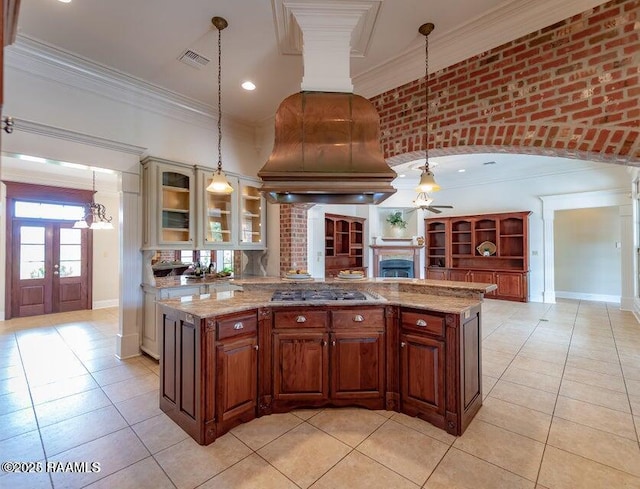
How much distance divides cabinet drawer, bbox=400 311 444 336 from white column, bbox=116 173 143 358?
3239 mm

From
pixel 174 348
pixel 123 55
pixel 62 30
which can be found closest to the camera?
pixel 174 348

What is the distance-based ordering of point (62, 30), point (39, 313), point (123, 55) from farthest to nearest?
point (39, 313) → point (123, 55) → point (62, 30)

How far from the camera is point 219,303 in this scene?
2.52 metres

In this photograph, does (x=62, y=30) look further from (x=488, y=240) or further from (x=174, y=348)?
(x=488, y=240)

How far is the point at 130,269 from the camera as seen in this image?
3.73 m

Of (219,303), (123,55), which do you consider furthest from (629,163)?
(123,55)

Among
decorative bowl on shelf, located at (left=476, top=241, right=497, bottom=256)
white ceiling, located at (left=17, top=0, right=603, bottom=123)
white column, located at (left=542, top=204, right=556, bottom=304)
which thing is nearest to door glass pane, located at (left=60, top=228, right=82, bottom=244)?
white ceiling, located at (left=17, top=0, right=603, bottom=123)

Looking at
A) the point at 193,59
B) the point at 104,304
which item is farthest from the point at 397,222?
the point at 104,304

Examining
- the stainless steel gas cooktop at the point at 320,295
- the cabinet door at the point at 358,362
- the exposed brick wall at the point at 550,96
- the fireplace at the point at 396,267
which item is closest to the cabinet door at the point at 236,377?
the stainless steel gas cooktop at the point at 320,295

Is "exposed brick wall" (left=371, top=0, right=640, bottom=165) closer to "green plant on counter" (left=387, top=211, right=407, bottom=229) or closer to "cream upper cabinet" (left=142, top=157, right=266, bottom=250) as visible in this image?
"cream upper cabinet" (left=142, top=157, right=266, bottom=250)

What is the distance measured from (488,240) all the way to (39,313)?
10.3m

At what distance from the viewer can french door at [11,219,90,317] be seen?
19.2 feet

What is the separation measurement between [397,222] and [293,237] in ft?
16.4

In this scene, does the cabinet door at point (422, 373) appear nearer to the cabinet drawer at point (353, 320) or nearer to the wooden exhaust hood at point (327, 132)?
the cabinet drawer at point (353, 320)
